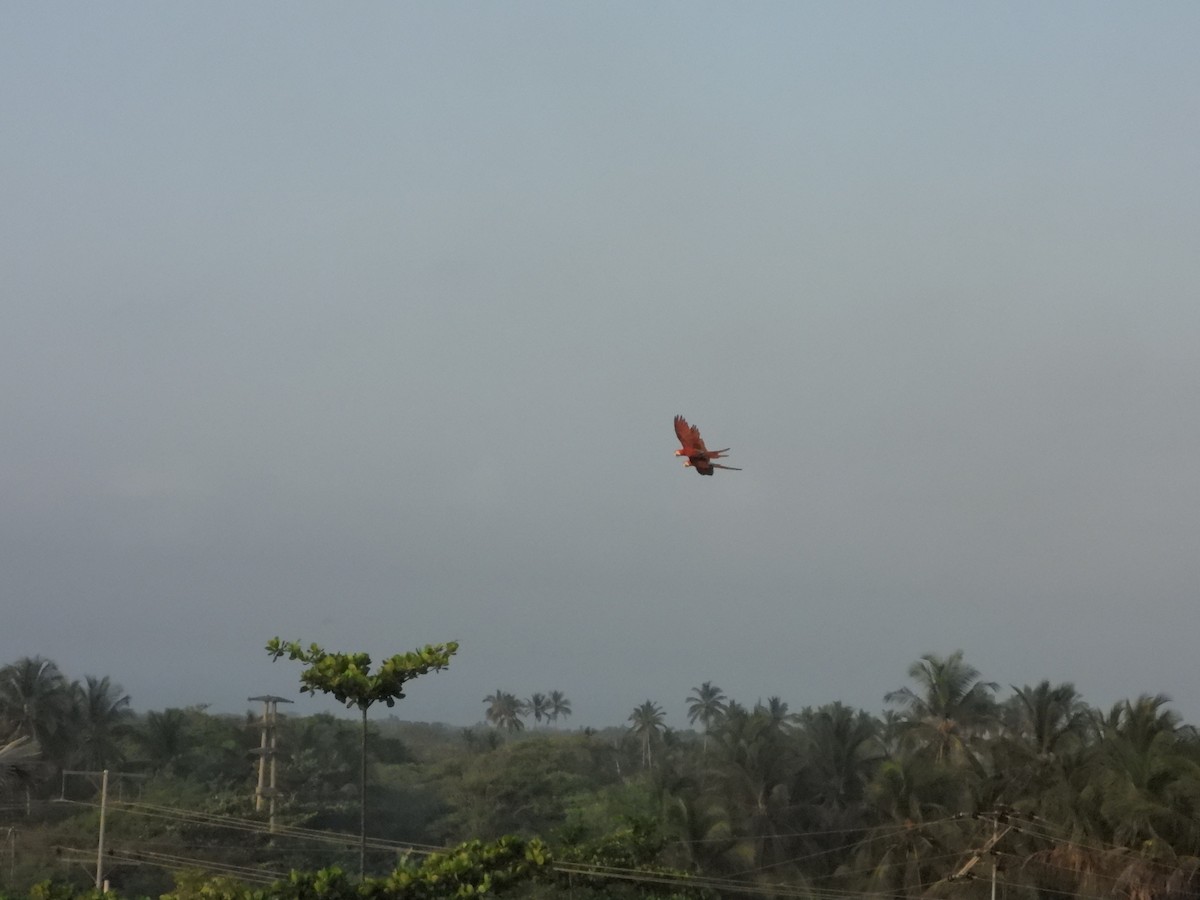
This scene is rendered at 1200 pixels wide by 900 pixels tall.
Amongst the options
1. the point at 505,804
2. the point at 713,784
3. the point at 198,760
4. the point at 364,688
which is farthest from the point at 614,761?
the point at 364,688

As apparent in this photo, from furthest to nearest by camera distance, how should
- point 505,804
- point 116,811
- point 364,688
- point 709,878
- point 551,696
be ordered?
1. point 551,696
2. point 505,804
3. point 116,811
4. point 709,878
5. point 364,688

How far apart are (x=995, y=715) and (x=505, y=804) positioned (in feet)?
93.4

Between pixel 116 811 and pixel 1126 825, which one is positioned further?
pixel 116 811

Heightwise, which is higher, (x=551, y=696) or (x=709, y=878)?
(x=551, y=696)

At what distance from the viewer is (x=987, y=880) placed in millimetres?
48938

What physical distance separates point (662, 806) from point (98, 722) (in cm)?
3363

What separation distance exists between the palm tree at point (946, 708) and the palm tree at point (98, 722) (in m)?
41.4

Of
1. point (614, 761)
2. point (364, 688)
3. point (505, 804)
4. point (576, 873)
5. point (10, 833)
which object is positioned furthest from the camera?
point (614, 761)

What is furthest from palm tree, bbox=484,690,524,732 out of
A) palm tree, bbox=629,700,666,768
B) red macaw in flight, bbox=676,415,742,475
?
red macaw in flight, bbox=676,415,742,475

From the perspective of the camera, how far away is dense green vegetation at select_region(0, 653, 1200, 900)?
155 feet

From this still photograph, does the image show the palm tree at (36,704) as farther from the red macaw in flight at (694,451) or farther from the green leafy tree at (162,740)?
the red macaw in flight at (694,451)

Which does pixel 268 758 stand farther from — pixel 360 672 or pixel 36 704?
pixel 360 672

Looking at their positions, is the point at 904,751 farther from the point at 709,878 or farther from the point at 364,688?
the point at 364,688

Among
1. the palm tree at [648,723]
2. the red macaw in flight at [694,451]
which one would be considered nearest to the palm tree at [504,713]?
the palm tree at [648,723]
